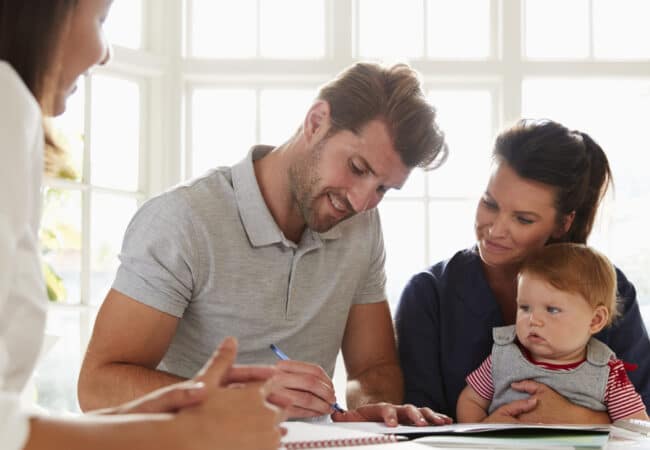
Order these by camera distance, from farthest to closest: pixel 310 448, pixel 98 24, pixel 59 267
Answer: pixel 59 267
pixel 310 448
pixel 98 24

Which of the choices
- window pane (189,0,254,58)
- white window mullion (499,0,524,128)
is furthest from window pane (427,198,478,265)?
window pane (189,0,254,58)

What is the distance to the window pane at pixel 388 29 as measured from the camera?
411cm

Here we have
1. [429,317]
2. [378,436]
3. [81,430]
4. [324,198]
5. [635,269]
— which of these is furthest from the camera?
[635,269]

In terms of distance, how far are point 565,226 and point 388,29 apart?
195 cm

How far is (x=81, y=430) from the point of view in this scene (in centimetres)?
92

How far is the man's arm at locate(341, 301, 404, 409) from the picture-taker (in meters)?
2.27

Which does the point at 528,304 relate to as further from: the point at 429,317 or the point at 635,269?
the point at 635,269

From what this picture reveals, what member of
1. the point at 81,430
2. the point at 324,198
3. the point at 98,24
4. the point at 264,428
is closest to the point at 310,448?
the point at 264,428

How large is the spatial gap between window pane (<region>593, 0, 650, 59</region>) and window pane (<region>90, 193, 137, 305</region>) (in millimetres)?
2164

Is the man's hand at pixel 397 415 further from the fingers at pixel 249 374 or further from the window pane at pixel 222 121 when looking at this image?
the window pane at pixel 222 121

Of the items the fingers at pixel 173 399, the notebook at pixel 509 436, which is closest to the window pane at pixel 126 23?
the notebook at pixel 509 436

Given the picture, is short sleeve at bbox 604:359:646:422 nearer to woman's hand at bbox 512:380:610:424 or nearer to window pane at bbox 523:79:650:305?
woman's hand at bbox 512:380:610:424

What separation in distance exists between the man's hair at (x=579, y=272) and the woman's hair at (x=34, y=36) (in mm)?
1394

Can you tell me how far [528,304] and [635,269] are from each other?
2001mm
